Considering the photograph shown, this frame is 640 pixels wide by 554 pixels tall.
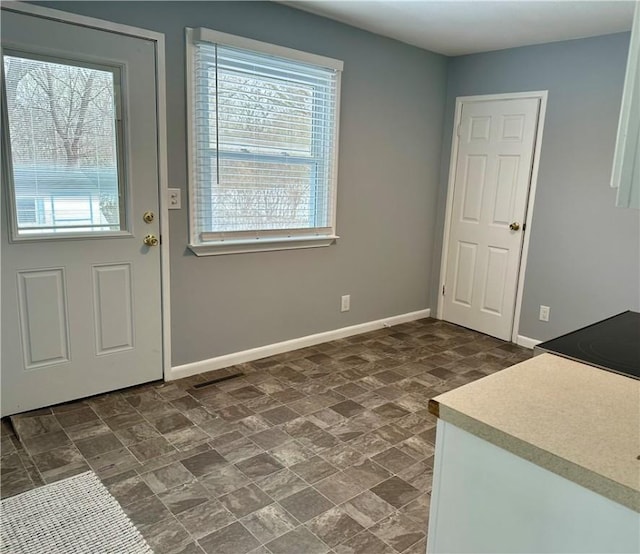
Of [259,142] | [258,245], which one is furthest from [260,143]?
[258,245]

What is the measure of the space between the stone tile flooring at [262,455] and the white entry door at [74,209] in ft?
0.89

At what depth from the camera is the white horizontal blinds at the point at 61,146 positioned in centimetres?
237

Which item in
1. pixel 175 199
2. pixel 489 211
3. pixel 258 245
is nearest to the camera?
pixel 175 199

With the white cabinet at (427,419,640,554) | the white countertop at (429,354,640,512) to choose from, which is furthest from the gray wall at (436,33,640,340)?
the white cabinet at (427,419,640,554)

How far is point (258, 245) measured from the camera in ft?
10.9

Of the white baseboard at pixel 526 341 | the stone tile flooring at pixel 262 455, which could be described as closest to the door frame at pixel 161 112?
the stone tile flooring at pixel 262 455

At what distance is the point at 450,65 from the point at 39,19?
3.24m

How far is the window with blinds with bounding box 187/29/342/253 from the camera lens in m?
2.96

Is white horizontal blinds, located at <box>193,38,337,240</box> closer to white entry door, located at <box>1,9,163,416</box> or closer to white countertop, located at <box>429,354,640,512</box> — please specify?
white entry door, located at <box>1,9,163,416</box>

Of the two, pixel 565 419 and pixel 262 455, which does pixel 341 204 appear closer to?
pixel 262 455

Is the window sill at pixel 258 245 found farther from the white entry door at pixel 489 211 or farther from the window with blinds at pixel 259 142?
the white entry door at pixel 489 211

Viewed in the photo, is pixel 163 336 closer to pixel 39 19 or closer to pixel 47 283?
pixel 47 283

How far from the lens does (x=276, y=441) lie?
2488 millimetres

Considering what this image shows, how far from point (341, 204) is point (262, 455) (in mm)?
2088
